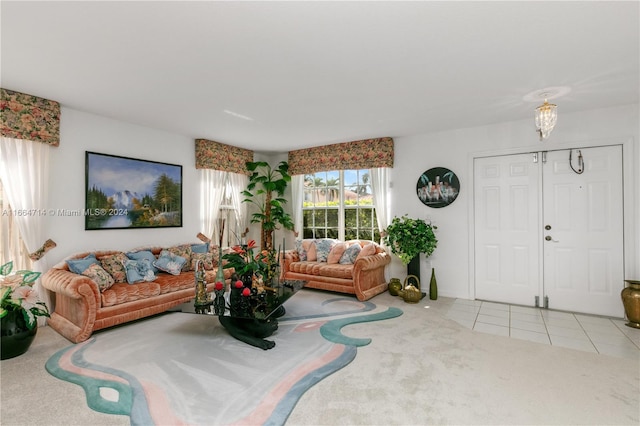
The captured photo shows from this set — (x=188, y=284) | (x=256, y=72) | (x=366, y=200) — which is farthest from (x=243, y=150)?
(x=256, y=72)

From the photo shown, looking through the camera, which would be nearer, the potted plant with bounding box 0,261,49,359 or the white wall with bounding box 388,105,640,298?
the potted plant with bounding box 0,261,49,359

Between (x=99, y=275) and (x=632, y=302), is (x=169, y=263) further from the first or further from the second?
(x=632, y=302)

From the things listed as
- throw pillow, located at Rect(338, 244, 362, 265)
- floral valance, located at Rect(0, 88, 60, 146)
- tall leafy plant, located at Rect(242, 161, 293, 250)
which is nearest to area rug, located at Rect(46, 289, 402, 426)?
throw pillow, located at Rect(338, 244, 362, 265)

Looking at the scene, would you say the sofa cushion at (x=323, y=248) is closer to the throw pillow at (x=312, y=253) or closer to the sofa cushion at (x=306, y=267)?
the throw pillow at (x=312, y=253)

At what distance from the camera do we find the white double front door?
4000 mm

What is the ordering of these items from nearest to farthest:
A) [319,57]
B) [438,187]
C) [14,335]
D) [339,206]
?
1. [319,57]
2. [14,335]
3. [438,187]
4. [339,206]

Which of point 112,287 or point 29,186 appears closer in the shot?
point 29,186

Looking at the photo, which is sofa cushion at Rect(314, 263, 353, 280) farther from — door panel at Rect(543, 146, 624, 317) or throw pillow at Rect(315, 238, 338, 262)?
door panel at Rect(543, 146, 624, 317)

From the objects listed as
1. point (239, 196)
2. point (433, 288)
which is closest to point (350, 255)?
point (433, 288)

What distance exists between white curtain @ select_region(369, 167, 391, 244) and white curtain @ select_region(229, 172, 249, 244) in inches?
104

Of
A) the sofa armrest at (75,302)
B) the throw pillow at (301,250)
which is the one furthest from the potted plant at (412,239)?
the sofa armrest at (75,302)

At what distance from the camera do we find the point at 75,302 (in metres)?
3.34

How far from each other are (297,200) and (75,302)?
4098mm

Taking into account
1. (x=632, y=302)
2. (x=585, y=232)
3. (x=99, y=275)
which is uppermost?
(x=585, y=232)
